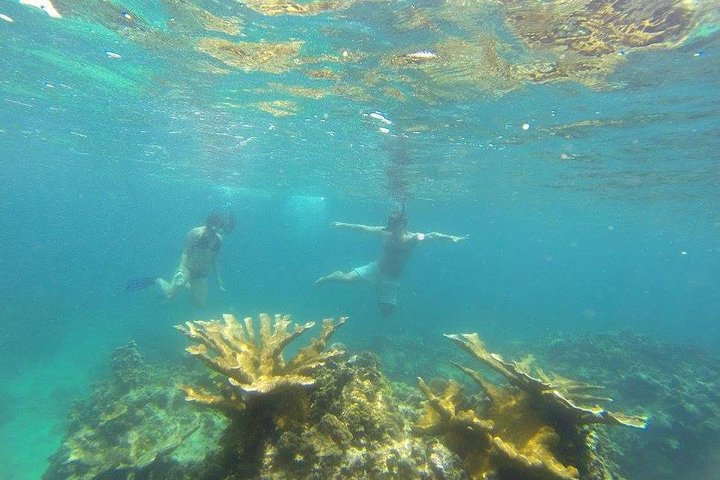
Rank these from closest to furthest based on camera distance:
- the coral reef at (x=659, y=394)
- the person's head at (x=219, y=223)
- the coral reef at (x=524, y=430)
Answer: the coral reef at (x=524, y=430) < the coral reef at (x=659, y=394) < the person's head at (x=219, y=223)

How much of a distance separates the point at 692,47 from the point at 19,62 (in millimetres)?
23764

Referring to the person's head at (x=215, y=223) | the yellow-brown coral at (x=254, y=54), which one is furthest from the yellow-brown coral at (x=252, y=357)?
the person's head at (x=215, y=223)

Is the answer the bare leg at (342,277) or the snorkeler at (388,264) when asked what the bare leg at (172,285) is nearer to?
the snorkeler at (388,264)

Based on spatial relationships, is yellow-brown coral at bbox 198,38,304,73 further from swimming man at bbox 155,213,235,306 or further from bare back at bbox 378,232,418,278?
bare back at bbox 378,232,418,278

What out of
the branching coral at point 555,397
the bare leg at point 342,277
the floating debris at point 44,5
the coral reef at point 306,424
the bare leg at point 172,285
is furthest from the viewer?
the bare leg at point 342,277

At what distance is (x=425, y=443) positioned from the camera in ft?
13.7

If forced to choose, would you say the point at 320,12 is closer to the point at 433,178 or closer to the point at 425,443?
the point at 425,443

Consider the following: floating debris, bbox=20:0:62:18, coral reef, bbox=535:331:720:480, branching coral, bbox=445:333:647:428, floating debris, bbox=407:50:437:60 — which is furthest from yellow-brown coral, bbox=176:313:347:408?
coral reef, bbox=535:331:720:480

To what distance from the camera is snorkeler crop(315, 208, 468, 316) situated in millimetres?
16906

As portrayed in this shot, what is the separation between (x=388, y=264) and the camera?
18.1 m

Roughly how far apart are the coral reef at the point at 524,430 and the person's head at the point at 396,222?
12.3 meters

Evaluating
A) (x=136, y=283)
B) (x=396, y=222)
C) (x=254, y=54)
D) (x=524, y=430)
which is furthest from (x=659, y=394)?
(x=136, y=283)

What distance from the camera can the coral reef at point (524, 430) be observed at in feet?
12.1

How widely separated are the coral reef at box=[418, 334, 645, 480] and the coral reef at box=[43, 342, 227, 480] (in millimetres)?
3320
